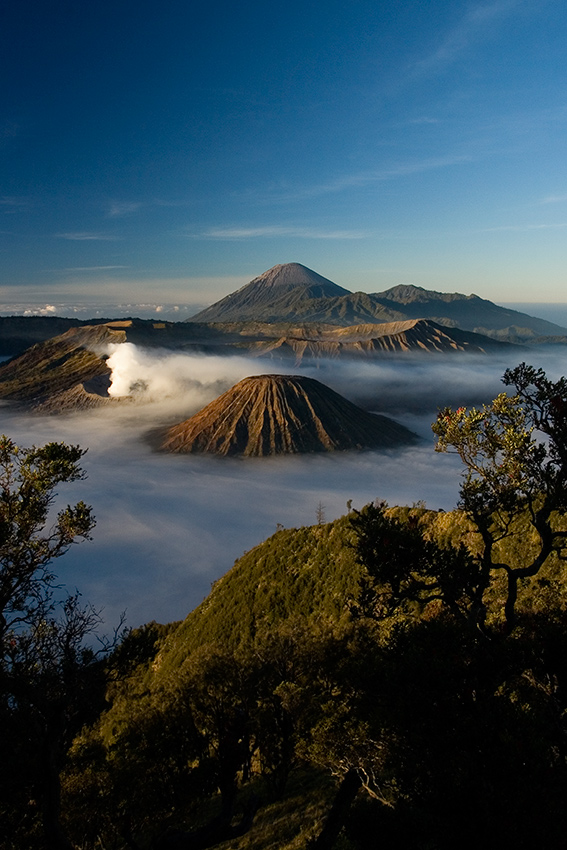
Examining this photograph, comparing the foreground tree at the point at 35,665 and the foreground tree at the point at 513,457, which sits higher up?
the foreground tree at the point at 513,457

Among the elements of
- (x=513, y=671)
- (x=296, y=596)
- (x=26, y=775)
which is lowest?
(x=296, y=596)

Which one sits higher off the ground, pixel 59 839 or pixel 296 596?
pixel 59 839

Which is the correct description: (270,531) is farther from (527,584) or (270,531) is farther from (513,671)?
(513,671)

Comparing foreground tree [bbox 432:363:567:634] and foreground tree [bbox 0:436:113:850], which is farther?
foreground tree [bbox 0:436:113:850]

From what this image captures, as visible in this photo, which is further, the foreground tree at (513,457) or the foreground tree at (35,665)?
the foreground tree at (35,665)

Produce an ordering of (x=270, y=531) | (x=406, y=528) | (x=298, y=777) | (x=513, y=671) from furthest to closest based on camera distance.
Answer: (x=270, y=531)
(x=298, y=777)
(x=406, y=528)
(x=513, y=671)

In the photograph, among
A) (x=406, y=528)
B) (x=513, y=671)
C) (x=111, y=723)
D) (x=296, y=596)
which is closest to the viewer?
(x=513, y=671)

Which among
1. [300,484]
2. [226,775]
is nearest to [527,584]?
[226,775]

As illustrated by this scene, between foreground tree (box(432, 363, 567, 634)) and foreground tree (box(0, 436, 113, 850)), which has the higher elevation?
foreground tree (box(432, 363, 567, 634))

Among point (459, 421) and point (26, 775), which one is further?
point (459, 421)

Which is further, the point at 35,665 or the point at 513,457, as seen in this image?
the point at 35,665

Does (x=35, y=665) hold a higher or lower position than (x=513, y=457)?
lower
